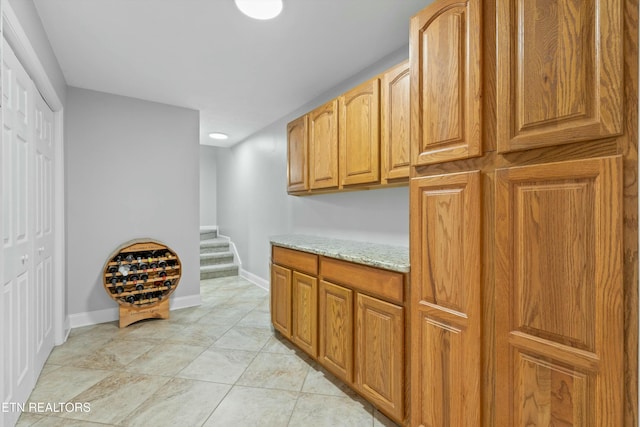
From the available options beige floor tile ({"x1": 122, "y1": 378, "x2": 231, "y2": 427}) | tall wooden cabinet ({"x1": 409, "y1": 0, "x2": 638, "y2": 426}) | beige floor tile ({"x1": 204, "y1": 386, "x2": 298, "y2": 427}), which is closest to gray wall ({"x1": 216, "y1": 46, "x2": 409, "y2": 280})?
tall wooden cabinet ({"x1": 409, "y1": 0, "x2": 638, "y2": 426})

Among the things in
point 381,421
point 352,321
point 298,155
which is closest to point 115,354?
point 352,321

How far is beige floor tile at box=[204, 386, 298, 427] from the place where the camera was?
68.2 inches

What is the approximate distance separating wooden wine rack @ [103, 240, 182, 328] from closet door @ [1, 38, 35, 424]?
1072mm

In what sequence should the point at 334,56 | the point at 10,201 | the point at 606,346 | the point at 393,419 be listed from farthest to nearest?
the point at 334,56 < the point at 393,419 < the point at 10,201 < the point at 606,346

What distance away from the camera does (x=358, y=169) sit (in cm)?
232

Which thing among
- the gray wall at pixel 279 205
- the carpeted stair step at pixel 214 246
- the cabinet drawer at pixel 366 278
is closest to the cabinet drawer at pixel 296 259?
the cabinet drawer at pixel 366 278

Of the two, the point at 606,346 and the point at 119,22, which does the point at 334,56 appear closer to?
the point at 119,22

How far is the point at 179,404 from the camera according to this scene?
6.19ft

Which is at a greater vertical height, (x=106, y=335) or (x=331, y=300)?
(x=331, y=300)

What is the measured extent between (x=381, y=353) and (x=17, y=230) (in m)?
2.20

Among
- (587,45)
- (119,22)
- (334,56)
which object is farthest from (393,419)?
(119,22)

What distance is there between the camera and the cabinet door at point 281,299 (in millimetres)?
2621

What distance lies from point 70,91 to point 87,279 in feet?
6.54

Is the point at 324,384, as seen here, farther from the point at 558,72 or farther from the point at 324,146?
the point at 558,72
